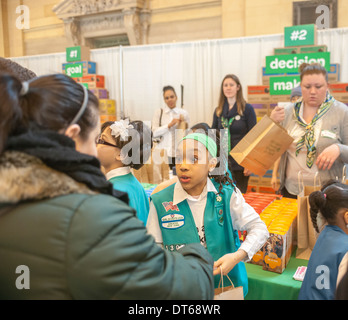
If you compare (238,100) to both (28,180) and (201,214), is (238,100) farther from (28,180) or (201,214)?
(28,180)

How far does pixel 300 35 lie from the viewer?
4766mm

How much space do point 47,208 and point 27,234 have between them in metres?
0.06

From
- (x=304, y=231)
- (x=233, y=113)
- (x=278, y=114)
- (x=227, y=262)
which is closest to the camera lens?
(x=227, y=262)

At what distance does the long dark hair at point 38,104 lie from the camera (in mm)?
724

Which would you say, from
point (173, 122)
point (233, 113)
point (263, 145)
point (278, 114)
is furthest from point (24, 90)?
point (173, 122)

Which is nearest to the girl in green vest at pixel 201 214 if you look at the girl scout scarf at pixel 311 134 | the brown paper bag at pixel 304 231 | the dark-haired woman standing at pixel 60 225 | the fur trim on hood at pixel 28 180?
the brown paper bag at pixel 304 231

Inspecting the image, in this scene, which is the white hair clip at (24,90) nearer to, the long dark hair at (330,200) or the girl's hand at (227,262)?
the girl's hand at (227,262)

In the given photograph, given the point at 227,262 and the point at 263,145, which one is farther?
the point at 263,145

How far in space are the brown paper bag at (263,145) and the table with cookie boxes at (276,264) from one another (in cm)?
54

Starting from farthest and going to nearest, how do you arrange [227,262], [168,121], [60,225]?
[168,121]
[227,262]
[60,225]

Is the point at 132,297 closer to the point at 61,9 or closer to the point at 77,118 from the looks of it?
the point at 77,118

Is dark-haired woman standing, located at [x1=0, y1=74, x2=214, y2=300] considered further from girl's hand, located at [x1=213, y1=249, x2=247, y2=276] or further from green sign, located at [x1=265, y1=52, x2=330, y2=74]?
green sign, located at [x1=265, y1=52, x2=330, y2=74]

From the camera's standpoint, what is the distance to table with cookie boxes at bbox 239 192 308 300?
1686 millimetres

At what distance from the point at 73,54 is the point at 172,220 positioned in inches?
240
